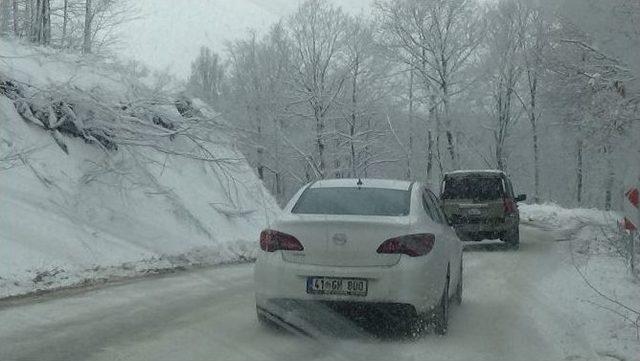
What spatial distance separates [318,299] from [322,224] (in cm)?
70

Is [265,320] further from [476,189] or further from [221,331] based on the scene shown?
[476,189]

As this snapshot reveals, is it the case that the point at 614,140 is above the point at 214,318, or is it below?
above

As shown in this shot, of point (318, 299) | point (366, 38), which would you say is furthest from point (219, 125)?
point (366, 38)

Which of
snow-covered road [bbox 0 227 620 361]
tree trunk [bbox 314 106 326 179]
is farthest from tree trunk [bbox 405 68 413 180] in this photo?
snow-covered road [bbox 0 227 620 361]

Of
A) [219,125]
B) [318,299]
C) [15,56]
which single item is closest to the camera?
[318,299]

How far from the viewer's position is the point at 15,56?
584 inches

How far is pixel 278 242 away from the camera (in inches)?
276

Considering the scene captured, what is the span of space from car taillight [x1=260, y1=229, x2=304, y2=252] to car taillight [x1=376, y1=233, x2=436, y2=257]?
0.80m

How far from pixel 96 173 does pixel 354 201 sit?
27.4ft

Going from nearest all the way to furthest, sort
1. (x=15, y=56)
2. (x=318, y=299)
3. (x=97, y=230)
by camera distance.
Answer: (x=318, y=299)
(x=97, y=230)
(x=15, y=56)

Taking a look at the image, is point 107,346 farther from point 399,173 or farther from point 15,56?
point 399,173

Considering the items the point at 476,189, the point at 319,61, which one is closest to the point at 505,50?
the point at 319,61

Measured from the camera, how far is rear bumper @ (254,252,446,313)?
6695mm

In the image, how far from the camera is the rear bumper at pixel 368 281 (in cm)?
670
